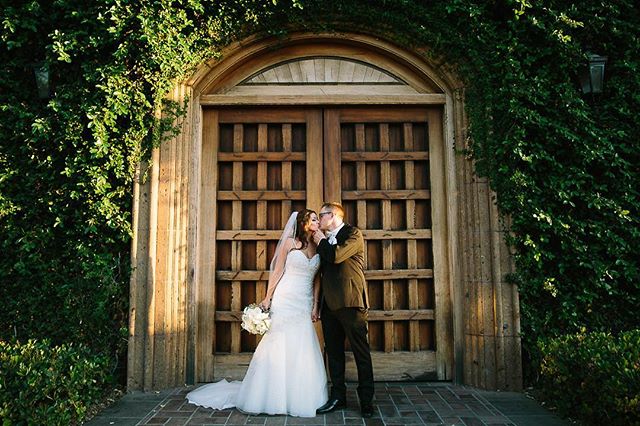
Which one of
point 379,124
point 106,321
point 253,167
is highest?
point 379,124

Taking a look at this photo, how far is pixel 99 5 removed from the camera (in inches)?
197

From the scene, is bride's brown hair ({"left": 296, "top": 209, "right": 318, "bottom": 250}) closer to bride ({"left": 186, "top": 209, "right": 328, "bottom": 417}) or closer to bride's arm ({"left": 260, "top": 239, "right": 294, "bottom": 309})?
bride ({"left": 186, "top": 209, "right": 328, "bottom": 417})

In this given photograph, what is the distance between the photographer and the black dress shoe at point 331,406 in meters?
4.09

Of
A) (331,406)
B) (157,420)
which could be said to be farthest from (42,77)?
(331,406)

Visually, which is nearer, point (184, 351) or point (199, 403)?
point (199, 403)

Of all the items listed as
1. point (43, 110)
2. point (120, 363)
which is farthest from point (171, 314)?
point (43, 110)

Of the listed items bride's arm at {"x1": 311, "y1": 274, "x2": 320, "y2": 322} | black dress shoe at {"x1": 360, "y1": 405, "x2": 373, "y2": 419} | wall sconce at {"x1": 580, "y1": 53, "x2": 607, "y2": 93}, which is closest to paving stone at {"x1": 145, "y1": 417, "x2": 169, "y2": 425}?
bride's arm at {"x1": 311, "y1": 274, "x2": 320, "y2": 322}

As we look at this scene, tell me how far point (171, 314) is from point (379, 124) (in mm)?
3315

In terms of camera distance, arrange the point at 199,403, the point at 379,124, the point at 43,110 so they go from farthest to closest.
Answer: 1. the point at 379,124
2. the point at 43,110
3. the point at 199,403

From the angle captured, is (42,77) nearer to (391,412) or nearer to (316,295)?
(316,295)

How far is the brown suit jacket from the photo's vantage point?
4.00m

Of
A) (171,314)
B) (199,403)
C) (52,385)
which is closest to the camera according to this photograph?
(52,385)

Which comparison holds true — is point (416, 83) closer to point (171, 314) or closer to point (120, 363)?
point (171, 314)

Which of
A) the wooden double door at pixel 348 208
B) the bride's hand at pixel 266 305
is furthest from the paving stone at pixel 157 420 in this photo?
the bride's hand at pixel 266 305
